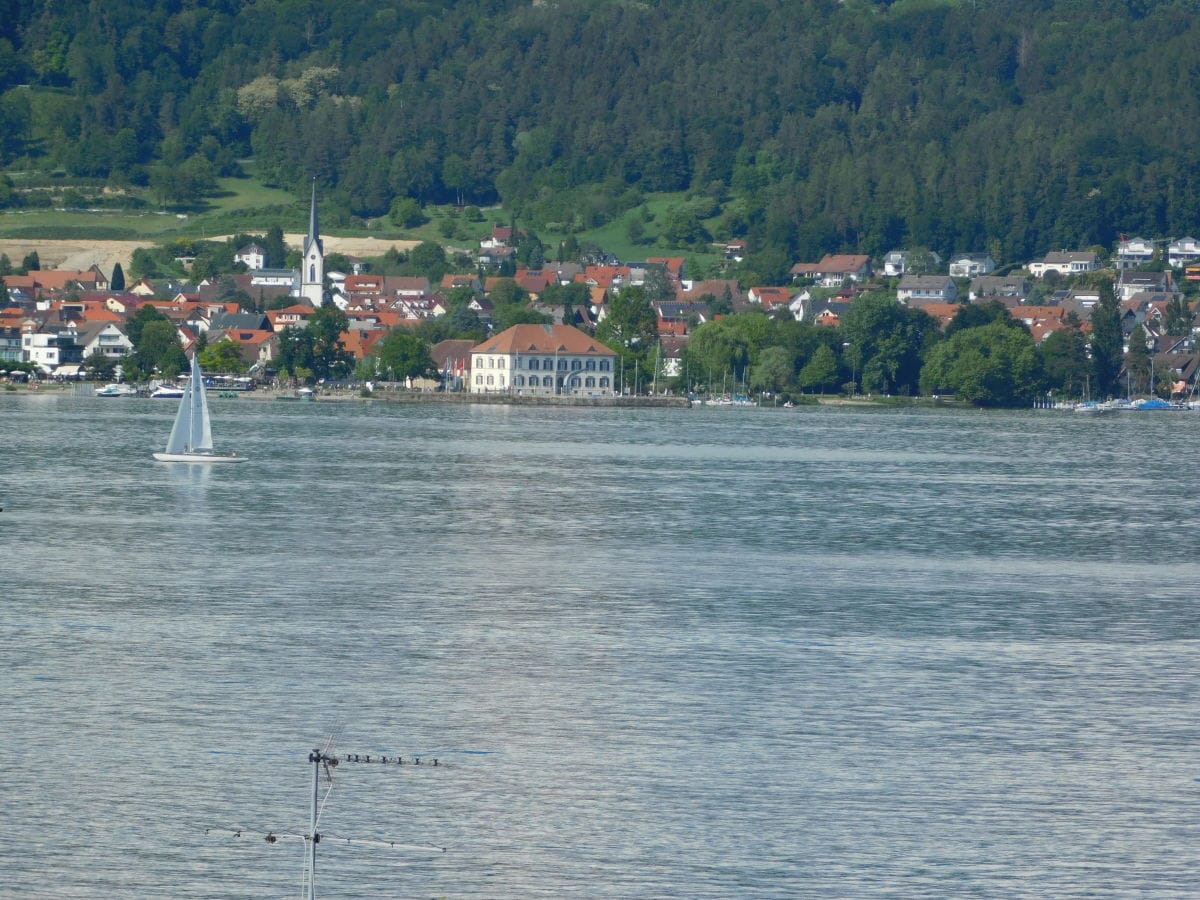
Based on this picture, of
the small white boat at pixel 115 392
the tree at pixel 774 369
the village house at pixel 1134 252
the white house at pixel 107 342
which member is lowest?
the small white boat at pixel 115 392

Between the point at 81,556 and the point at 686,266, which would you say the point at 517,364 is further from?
the point at 81,556

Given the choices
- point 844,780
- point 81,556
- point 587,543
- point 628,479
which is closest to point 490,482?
point 628,479

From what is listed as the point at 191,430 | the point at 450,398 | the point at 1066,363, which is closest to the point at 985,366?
the point at 1066,363

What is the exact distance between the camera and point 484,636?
81.9 feet

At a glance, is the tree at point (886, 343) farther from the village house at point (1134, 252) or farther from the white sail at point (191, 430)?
the white sail at point (191, 430)

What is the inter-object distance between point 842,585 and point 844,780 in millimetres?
13589

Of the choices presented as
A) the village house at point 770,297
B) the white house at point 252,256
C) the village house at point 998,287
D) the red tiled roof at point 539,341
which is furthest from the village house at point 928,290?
the white house at point 252,256

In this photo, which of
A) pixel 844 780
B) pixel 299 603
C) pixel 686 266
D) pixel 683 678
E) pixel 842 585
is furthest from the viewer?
pixel 686 266

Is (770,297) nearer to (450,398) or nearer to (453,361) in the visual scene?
(453,361)

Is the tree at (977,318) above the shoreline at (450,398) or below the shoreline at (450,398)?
above

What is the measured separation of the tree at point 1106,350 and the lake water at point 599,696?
8923 cm

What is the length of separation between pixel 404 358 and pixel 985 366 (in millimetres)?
34289

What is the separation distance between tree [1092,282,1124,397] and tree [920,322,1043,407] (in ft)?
24.2

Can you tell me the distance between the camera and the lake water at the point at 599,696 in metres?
15.5
